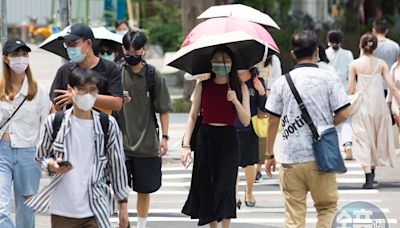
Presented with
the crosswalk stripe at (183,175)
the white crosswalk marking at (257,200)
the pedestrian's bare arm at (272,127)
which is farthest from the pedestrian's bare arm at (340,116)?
the crosswalk stripe at (183,175)

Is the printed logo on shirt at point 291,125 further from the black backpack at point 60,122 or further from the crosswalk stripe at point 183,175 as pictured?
the crosswalk stripe at point 183,175

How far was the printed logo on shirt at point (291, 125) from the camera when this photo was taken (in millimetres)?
7910

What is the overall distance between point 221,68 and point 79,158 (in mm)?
2314

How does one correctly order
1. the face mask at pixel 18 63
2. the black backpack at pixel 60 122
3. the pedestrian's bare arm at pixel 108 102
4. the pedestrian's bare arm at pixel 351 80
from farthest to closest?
1. the pedestrian's bare arm at pixel 351 80
2. the face mask at pixel 18 63
3. the pedestrian's bare arm at pixel 108 102
4. the black backpack at pixel 60 122

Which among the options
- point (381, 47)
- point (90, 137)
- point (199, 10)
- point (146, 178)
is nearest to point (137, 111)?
point (146, 178)

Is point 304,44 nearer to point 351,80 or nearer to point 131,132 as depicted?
point 131,132

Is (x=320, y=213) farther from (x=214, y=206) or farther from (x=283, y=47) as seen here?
(x=283, y=47)

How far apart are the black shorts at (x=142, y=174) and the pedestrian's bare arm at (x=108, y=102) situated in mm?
1466

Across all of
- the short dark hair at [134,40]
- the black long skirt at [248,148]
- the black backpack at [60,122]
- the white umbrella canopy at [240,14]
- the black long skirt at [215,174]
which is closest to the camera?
the black backpack at [60,122]

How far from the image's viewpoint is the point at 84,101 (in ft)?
22.3

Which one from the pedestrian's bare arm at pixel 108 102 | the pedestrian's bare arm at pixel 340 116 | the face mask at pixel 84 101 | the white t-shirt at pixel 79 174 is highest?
the face mask at pixel 84 101

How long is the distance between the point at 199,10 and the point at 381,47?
531 centimetres

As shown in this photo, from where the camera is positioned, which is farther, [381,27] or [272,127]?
[381,27]

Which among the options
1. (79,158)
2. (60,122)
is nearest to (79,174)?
(79,158)
